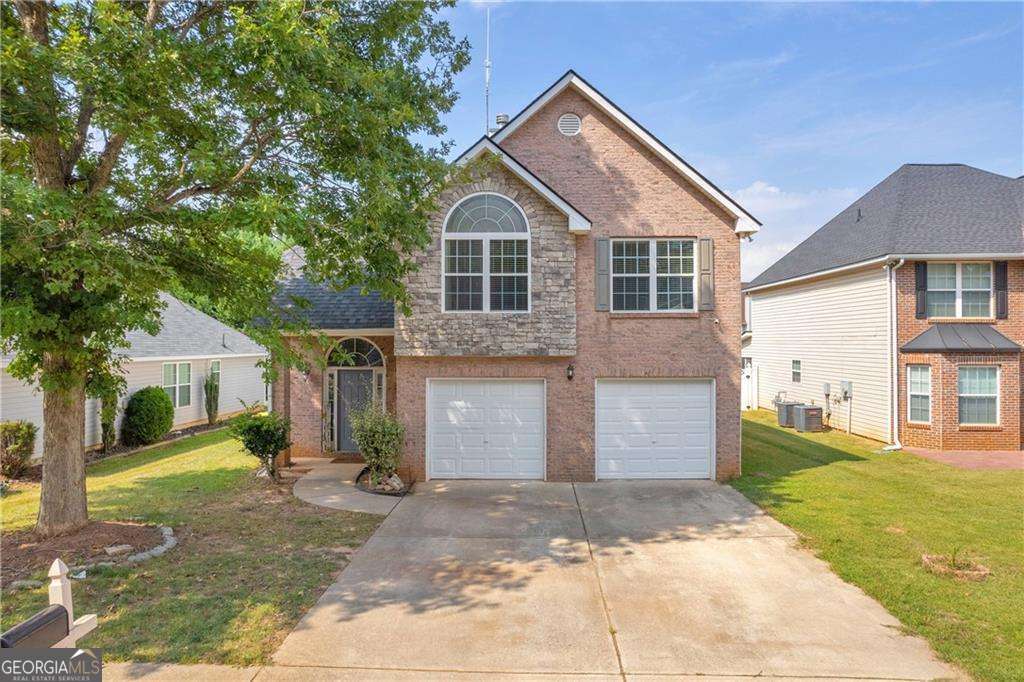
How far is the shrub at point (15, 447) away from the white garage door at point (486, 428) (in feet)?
31.1

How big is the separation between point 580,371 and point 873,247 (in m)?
11.4

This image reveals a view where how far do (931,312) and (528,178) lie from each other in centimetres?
1300

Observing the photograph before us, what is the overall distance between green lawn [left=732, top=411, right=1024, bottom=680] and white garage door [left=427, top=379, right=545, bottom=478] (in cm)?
457

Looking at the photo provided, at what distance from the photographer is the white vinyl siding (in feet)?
43.7

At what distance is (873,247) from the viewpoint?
54.8ft

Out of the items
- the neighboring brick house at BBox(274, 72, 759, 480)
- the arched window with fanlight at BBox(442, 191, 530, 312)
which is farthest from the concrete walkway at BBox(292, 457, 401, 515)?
the arched window with fanlight at BBox(442, 191, 530, 312)

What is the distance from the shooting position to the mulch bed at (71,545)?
684 centimetres

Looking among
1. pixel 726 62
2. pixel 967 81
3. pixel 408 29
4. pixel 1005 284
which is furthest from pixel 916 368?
pixel 408 29

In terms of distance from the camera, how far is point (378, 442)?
11.0 m

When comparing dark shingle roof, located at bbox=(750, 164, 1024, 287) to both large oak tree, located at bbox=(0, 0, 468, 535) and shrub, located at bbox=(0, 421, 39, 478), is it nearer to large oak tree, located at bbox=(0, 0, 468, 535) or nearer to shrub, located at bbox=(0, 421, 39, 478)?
large oak tree, located at bbox=(0, 0, 468, 535)

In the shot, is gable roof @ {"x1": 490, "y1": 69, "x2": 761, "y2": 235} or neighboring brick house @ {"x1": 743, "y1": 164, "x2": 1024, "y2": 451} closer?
gable roof @ {"x1": 490, "y1": 69, "x2": 761, "y2": 235}

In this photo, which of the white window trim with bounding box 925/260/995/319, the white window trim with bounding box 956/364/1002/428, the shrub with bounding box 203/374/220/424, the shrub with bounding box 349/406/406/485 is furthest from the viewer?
the shrub with bounding box 203/374/220/424

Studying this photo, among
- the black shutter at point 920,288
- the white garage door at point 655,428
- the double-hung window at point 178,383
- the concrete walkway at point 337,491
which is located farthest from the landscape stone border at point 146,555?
the black shutter at point 920,288

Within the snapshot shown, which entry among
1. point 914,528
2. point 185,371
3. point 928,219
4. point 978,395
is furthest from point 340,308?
point 928,219
